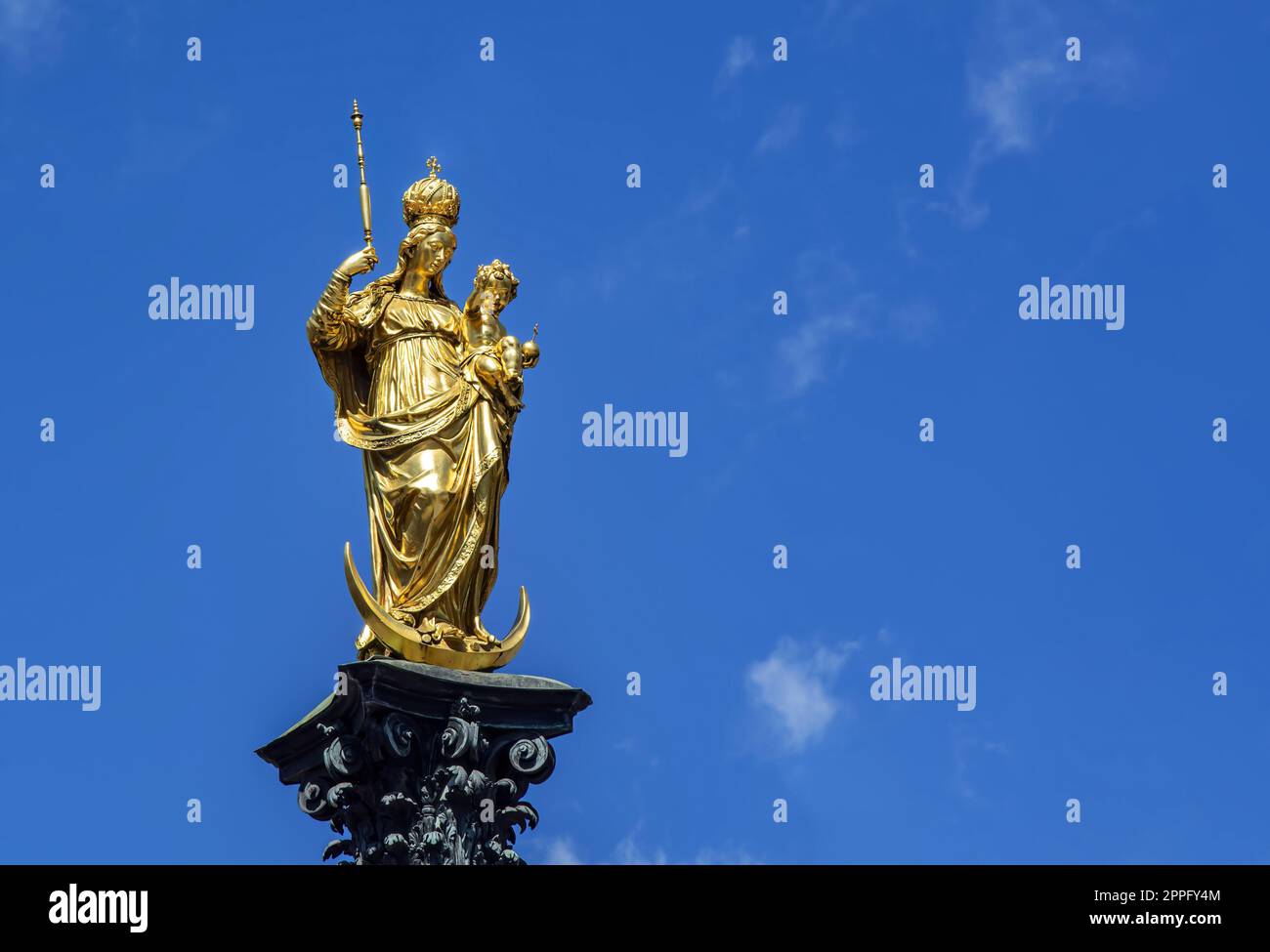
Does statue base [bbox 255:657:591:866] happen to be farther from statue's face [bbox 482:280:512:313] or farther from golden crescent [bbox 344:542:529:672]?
statue's face [bbox 482:280:512:313]

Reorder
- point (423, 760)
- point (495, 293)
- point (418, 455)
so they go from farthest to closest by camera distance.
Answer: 1. point (495, 293)
2. point (418, 455)
3. point (423, 760)

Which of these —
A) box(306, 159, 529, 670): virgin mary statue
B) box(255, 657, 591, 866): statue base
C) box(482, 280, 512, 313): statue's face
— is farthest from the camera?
box(482, 280, 512, 313): statue's face

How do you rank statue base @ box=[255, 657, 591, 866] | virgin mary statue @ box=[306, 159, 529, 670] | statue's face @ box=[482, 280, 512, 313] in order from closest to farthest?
statue base @ box=[255, 657, 591, 866] < virgin mary statue @ box=[306, 159, 529, 670] < statue's face @ box=[482, 280, 512, 313]

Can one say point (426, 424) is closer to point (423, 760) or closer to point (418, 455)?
point (418, 455)

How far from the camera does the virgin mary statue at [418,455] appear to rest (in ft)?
156

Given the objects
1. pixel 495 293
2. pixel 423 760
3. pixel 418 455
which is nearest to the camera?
pixel 423 760

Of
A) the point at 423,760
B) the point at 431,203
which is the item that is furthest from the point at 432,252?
the point at 423,760

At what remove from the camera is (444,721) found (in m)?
46.5

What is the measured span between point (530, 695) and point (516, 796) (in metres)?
1.28

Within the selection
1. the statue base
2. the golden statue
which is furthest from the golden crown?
the statue base

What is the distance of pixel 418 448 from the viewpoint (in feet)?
158

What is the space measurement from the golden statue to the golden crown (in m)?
0.02

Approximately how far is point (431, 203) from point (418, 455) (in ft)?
12.4

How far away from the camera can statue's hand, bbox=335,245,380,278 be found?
4862 cm
